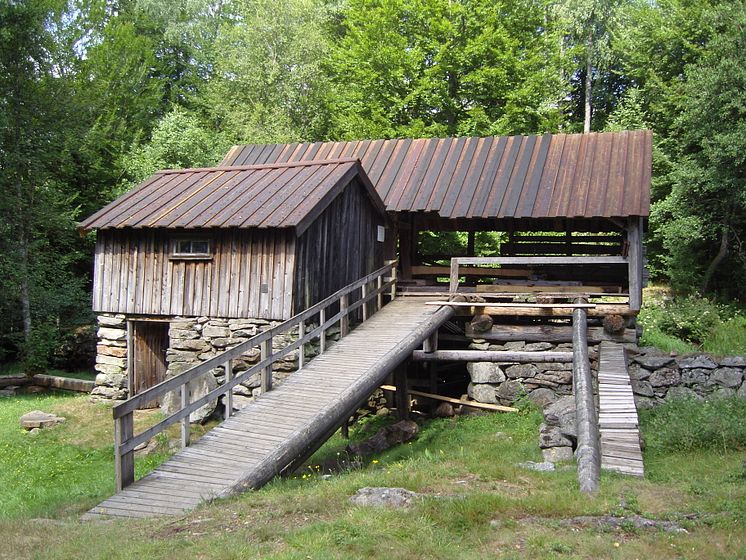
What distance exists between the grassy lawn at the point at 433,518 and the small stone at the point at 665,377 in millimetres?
3712

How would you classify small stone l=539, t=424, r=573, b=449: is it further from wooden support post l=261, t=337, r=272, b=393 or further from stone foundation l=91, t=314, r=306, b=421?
stone foundation l=91, t=314, r=306, b=421

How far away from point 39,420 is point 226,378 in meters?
5.05

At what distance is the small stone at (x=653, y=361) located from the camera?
13039mm

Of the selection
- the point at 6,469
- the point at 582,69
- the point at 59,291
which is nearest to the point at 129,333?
the point at 6,469

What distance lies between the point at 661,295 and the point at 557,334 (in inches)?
540

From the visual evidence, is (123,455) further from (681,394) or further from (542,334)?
(681,394)

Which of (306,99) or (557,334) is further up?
(306,99)

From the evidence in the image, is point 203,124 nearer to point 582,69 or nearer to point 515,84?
point 515,84

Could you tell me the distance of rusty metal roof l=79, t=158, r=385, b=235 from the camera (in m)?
13.2

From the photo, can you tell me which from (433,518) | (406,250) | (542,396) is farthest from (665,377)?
(433,518)

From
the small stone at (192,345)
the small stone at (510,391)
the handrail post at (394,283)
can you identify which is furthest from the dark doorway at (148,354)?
the small stone at (510,391)

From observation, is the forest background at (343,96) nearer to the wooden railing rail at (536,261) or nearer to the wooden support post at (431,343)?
the wooden railing rail at (536,261)

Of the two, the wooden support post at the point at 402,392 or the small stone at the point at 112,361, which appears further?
the small stone at the point at 112,361

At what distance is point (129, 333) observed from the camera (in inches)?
586
